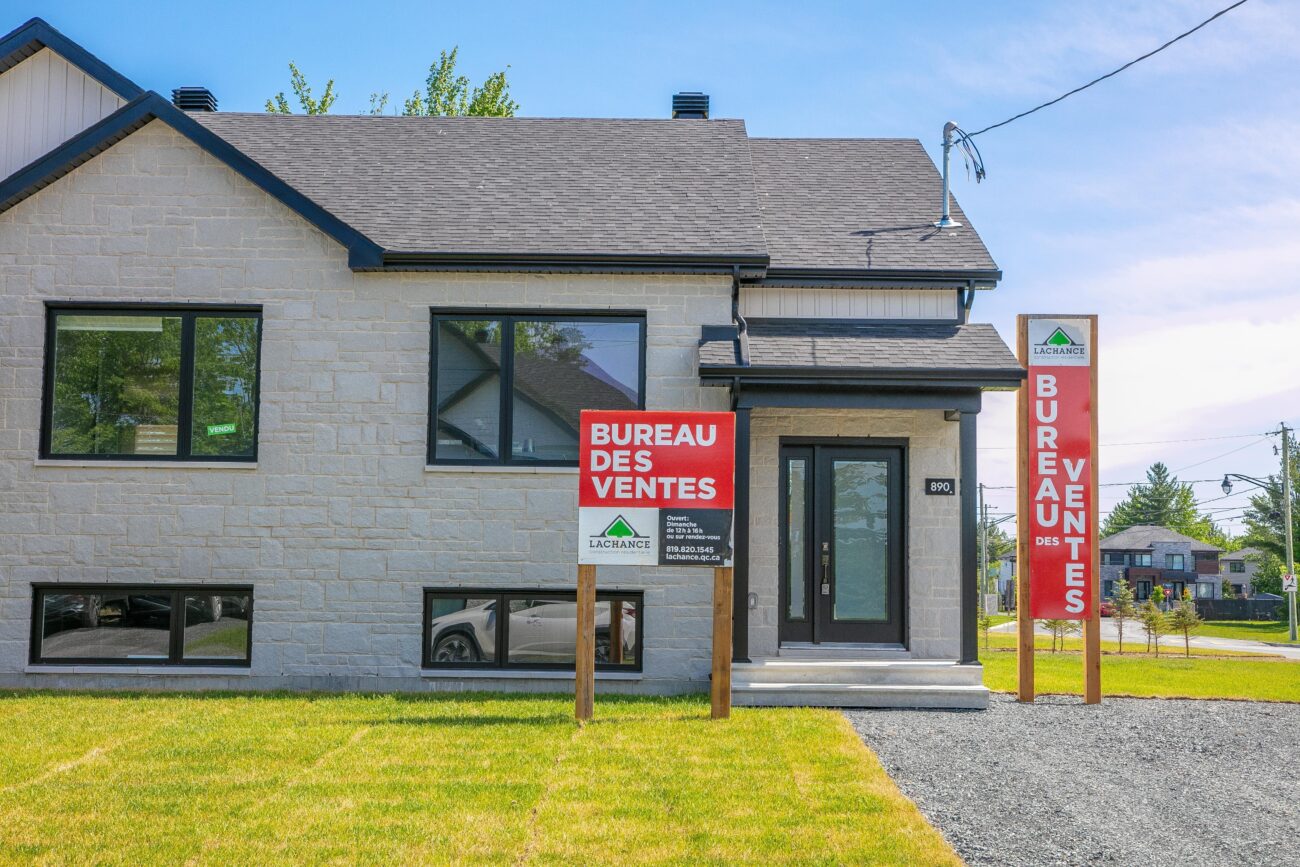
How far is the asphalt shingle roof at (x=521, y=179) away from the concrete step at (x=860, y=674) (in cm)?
421

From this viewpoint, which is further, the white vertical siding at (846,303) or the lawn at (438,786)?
the white vertical siding at (846,303)

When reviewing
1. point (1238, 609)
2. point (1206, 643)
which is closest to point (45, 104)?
point (1206, 643)

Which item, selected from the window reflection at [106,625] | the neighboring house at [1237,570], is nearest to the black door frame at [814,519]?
the window reflection at [106,625]

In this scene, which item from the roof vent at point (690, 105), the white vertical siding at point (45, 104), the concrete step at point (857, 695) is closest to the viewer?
the concrete step at point (857, 695)

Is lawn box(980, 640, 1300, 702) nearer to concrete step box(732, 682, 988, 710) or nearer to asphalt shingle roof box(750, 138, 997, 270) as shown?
concrete step box(732, 682, 988, 710)

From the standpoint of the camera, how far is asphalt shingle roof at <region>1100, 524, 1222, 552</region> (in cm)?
9119

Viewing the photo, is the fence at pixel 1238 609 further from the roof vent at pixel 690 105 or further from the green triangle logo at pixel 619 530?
the green triangle logo at pixel 619 530

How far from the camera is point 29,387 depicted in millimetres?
11461

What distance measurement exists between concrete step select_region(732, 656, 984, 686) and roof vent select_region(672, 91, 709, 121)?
29.7 feet

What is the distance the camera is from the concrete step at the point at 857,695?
10.7 metres

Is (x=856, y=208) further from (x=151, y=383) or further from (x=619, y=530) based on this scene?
(x=151, y=383)

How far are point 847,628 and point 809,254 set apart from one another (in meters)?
4.17

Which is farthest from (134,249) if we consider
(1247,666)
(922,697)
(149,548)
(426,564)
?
(1247,666)

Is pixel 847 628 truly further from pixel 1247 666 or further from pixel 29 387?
pixel 1247 666
